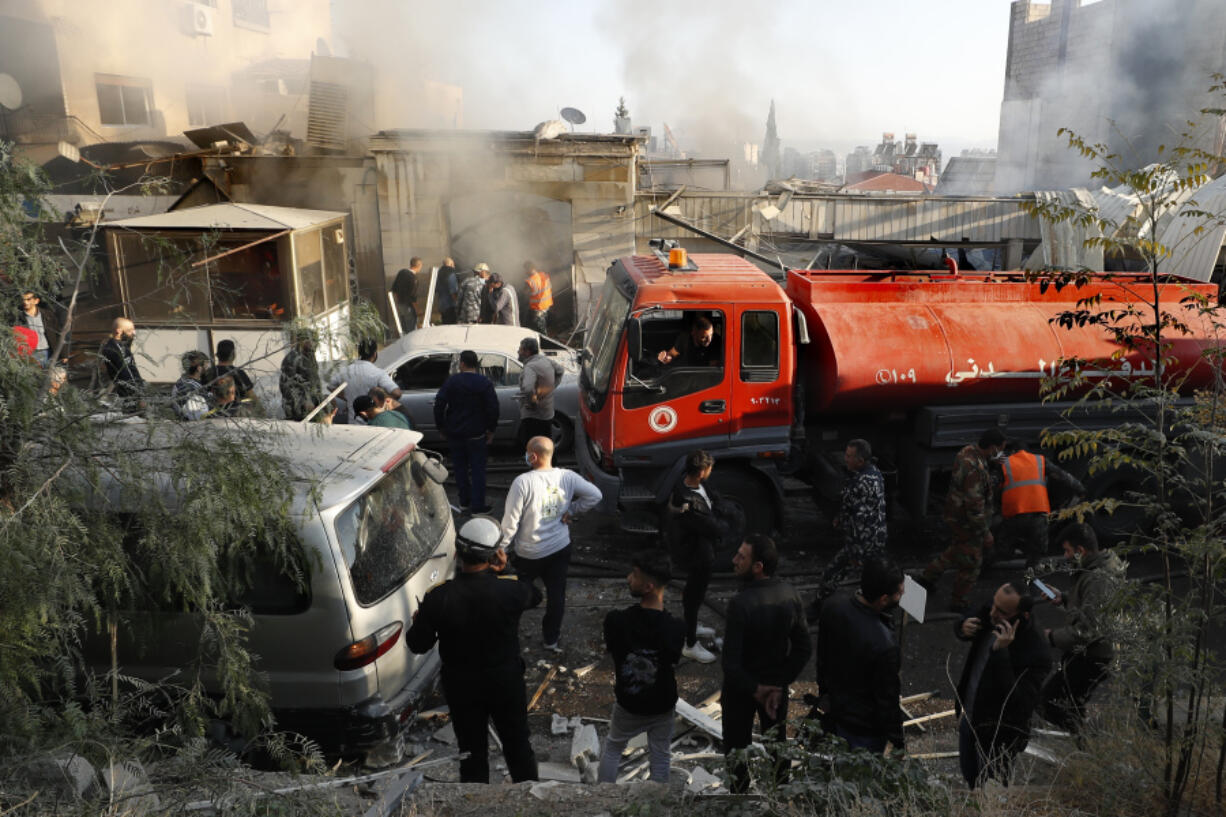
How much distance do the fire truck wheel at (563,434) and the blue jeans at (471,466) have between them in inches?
55.3

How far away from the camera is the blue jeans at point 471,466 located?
8.03 meters

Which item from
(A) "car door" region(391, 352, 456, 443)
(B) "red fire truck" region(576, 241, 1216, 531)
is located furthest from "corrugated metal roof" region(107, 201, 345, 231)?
(B) "red fire truck" region(576, 241, 1216, 531)

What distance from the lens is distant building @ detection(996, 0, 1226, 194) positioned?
29.4m

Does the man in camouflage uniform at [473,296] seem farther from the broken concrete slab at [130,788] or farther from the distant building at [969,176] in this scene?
the distant building at [969,176]

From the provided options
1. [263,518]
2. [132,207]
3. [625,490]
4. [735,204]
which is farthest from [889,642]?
[132,207]

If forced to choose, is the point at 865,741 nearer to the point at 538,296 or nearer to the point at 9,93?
the point at 538,296

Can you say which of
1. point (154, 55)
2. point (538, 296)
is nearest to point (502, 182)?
point (538, 296)

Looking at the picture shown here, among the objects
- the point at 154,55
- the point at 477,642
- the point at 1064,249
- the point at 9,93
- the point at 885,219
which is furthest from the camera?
the point at 154,55

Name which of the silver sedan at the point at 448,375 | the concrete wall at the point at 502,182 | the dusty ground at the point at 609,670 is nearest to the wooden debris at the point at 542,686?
the dusty ground at the point at 609,670

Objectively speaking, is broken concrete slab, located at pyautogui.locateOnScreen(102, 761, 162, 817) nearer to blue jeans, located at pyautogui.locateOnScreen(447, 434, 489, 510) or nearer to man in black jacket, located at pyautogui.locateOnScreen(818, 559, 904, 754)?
man in black jacket, located at pyautogui.locateOnScreen(818, 559, 904, 754)

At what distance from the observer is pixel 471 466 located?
26.8ft

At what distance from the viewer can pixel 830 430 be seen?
7387 mm

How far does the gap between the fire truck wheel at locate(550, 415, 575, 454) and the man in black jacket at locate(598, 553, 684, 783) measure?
5205 mm

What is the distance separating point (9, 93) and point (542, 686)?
→ 20.1 m
